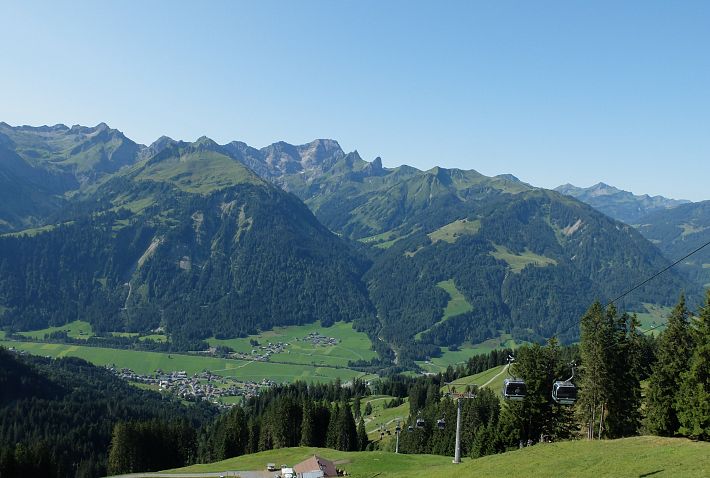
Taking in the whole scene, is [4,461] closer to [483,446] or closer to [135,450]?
[135,450]

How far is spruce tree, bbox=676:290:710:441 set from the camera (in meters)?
50.7

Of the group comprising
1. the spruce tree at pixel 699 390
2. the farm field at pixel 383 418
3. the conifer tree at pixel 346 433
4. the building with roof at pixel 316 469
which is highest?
the spruce tree at pixel 699 390

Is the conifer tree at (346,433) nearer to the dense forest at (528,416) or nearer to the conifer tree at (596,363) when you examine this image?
the dense forest at (528,416)

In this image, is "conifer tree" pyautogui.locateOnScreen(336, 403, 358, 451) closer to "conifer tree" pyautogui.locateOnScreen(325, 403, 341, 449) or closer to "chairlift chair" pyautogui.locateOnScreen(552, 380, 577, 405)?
"conifer tree" pyautogui.locateOnScreen(325, 403, 341, 449)

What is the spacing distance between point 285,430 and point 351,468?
57792 mm

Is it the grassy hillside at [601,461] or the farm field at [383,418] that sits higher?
the grassy hillside at [601,461]

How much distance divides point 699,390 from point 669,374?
10958 mm

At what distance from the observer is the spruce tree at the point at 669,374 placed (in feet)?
204

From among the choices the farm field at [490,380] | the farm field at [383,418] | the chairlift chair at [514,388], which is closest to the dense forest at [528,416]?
the chairlift chair at [514,388]

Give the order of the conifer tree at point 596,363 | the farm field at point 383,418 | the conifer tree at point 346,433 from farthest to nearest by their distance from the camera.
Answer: the farm field at point 383,418
the conifer tree at point 346,433
the conifer tree at point 596,363

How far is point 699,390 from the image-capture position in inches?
2072

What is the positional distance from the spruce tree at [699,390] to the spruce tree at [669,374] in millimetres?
6920

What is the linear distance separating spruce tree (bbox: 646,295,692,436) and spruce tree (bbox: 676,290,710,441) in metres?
6.92

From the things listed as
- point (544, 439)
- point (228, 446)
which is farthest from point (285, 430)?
point (544, 439)
